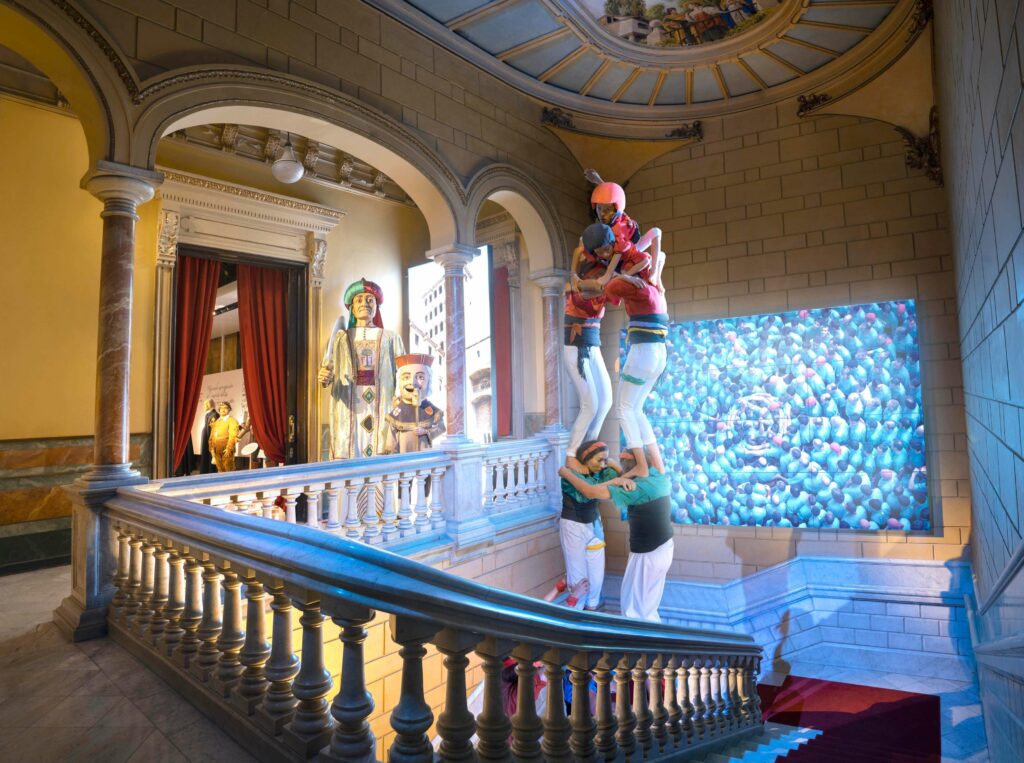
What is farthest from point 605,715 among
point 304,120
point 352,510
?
point 304,120

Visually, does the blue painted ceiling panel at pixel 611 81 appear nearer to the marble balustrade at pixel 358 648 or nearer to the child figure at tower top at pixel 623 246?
the child figure at tower top at pixel 623 246

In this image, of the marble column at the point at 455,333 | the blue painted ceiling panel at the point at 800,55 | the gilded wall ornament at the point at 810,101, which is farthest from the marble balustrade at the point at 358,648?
the gilded wall ornament at the point at 810,101

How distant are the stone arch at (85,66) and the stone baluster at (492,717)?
10.7 ft

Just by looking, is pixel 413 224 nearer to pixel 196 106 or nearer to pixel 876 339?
pixel 196 106

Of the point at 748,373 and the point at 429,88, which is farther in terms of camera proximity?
the point at 748,373

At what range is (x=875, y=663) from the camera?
5.00 metres

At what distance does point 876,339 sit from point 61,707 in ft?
19.8

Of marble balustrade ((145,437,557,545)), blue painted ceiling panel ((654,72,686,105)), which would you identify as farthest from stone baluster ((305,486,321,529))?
blue painted ceiling panel ((654,72,686,105))

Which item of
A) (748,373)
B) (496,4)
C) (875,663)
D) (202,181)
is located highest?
(496,4)

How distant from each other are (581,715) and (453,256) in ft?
13.2

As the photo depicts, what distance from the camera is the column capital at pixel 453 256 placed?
5.02 m

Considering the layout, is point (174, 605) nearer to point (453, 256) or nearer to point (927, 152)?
point (453, 256)

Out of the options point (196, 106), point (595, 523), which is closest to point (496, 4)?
point (196, 106)

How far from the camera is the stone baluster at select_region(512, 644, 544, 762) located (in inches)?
54.2
